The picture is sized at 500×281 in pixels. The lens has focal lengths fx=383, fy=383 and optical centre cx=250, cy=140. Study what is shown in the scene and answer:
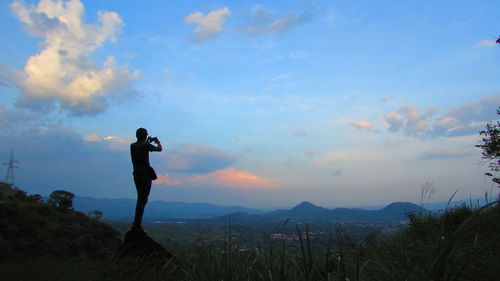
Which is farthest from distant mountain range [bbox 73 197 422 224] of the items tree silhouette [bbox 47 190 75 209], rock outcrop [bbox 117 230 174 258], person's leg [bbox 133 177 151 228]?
tree silhouette [bbox 47 190 75 209]

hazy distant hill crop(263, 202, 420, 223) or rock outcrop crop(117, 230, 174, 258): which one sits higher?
hazy distant hill crop(263, 202, 420, 223)

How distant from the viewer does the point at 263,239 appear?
6.36m

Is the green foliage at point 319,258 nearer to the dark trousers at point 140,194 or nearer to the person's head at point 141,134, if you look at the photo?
the dark trousers at point 140,194

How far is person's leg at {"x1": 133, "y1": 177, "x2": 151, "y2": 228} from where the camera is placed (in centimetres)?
1032

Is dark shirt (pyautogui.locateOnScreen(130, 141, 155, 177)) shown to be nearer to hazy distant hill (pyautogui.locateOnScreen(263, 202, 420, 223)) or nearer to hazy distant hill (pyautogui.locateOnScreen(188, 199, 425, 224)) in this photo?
hazy distant hill (pyautogui.locateOnScreen(188, 199, 425, 224))

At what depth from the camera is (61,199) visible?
26578mm

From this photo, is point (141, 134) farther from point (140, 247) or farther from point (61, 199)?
point (61, 199)

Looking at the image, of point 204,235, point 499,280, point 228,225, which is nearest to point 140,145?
point 204,235

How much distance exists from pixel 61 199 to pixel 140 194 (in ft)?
63.1

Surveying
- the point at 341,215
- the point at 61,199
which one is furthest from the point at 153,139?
the point at 61,199

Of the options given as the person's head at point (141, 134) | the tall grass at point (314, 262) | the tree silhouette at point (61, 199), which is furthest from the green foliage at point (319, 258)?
the tree silhouette at point (61, 199)

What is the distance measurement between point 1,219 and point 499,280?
23858 millimetres

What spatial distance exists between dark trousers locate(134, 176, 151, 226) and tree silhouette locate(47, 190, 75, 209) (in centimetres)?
1866

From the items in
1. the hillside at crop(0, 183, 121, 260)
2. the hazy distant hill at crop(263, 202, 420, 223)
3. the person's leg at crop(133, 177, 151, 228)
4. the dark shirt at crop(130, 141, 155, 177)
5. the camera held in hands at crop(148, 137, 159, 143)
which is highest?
the camera held in hands at crop(148, 137, 159, 143)
